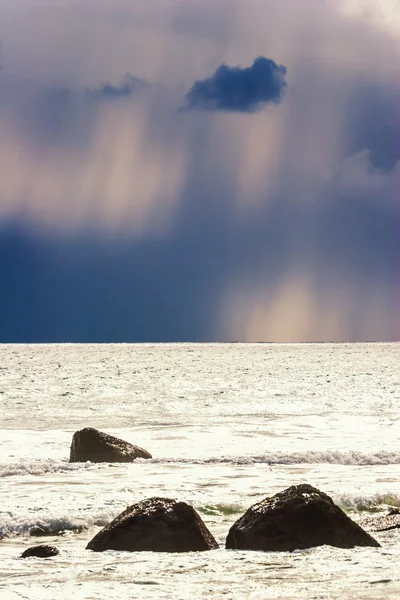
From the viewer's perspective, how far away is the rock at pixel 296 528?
444 inches

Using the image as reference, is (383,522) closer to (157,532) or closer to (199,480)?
(157,532)

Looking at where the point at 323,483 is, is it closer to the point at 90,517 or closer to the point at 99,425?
the point at 90,517

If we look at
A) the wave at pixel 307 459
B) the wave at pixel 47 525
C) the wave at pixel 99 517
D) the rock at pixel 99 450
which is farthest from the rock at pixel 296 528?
the rock at pixel 99 450

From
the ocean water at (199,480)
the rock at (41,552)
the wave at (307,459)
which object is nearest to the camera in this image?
the ocean water at (199,480)

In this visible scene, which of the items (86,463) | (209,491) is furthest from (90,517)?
(86,463)

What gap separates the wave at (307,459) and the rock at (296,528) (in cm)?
850

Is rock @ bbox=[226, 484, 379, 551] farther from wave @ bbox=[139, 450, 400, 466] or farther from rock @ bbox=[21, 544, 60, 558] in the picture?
wave @ bbox=[139, 450, 400, 466]

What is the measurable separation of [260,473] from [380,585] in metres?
9.50

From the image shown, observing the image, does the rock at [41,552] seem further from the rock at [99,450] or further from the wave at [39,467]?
the rock at [99,450]

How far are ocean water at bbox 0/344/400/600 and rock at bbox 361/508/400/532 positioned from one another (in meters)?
0.42

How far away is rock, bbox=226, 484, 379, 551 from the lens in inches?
444

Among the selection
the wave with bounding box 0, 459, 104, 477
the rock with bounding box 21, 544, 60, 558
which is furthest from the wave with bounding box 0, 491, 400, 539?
the wave with bounding box 0, 459, 104, 477

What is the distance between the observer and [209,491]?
16094 millimetres

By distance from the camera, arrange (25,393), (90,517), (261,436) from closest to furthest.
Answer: (90,517) < (261,436) < (25,393)
